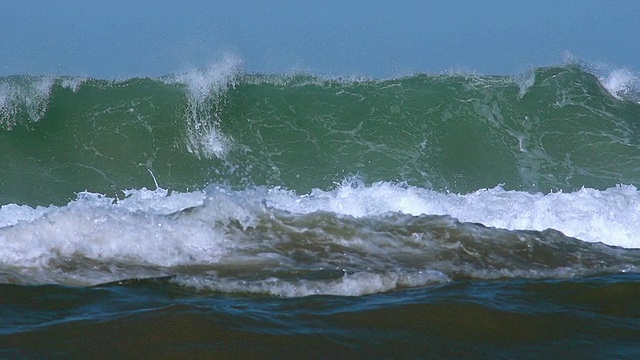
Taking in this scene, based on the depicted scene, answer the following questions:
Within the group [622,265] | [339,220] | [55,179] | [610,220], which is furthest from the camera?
[55,179]

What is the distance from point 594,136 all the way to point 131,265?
9.15 m

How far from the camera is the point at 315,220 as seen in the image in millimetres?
6289

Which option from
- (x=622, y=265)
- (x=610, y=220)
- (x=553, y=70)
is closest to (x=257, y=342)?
(x=622, y=265)

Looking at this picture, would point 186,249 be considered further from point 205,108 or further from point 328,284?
point 205,108

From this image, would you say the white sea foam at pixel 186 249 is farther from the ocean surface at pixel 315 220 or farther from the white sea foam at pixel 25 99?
the white sea foam at pixel 25 99

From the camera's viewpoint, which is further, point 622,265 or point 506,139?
point 506,139

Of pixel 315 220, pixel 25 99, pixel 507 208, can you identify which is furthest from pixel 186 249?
pixel 25 99

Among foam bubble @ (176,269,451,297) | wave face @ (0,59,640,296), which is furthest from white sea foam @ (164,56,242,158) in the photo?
foam bubble @ (176,269,451,297)

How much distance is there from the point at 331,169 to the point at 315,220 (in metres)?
5.41

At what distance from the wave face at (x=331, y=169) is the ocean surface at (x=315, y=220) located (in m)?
0.03

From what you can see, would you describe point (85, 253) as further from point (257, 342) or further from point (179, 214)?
point (257, 342)

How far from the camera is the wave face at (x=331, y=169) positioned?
5.78 m

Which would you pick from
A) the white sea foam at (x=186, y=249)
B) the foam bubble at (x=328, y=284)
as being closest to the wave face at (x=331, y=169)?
the white sea foam at (x=186, y=249)

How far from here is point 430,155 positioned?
12117mm
